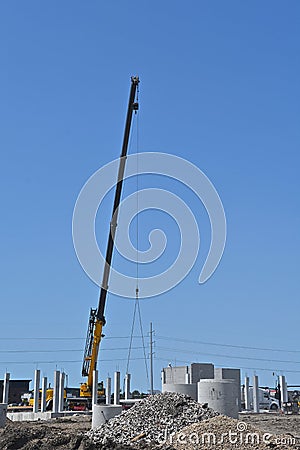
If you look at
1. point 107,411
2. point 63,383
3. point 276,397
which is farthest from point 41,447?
point 276,397

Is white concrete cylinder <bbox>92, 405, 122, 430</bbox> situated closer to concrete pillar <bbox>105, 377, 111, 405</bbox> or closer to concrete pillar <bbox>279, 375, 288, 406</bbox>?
concrete pillar <bbox>105, 377, 111, 405</bbox>

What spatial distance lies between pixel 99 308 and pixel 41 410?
8832 millimetres

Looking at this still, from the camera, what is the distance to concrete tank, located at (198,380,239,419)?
2612 cm

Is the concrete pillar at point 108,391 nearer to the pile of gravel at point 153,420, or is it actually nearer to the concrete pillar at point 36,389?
the concrete pillar at point 36,389

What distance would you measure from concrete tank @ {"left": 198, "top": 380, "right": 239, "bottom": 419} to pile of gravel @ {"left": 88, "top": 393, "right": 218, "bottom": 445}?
2.72 m

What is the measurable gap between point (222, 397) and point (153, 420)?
5.05 meters

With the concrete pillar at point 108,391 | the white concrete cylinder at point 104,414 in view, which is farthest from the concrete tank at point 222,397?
the concrete pillar at point 108,391

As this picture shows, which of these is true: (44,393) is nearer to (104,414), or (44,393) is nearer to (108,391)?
(108,391)

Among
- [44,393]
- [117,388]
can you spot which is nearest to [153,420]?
[117,388]

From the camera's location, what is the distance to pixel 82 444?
17.5m

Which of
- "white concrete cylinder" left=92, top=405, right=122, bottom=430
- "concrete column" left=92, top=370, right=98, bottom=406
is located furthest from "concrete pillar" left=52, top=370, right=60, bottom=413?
"white concrete cylinder" left=92, top=405, right=122, bottom=430

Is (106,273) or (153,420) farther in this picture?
(106,273)

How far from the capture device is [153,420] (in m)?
22.0

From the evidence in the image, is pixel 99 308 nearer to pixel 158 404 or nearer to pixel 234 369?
pixel 234 369
